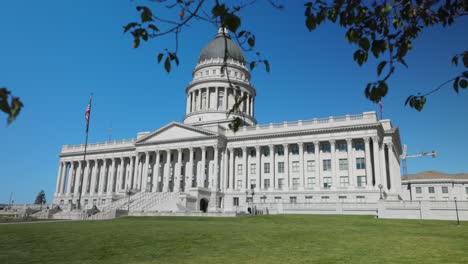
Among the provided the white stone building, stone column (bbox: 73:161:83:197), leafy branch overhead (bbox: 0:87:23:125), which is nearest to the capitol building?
stone column (bbox: 73:161:83:197)

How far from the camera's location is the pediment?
242 feet

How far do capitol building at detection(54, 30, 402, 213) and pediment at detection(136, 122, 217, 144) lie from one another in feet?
0.71

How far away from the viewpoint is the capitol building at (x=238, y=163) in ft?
205

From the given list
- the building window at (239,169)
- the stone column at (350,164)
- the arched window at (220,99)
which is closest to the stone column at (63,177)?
the arched window at (220,99)

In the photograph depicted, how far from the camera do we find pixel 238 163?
75438mm

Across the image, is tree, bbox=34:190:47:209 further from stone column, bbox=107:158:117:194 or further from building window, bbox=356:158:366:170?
building window, bbox=356:158:366:170

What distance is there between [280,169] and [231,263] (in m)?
59.5

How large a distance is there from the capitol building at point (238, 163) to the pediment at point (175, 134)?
0.71ft

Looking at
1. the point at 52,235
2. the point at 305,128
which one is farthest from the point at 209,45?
the point at 52,235

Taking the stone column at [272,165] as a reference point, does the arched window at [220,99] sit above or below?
above

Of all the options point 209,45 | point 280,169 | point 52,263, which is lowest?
point 52,263

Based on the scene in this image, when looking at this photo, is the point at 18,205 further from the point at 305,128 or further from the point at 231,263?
Result: the point at 231,263

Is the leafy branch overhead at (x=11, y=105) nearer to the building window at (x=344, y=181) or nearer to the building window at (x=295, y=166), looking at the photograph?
the building window at (x=344, y=181)

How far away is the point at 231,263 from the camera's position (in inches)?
480
